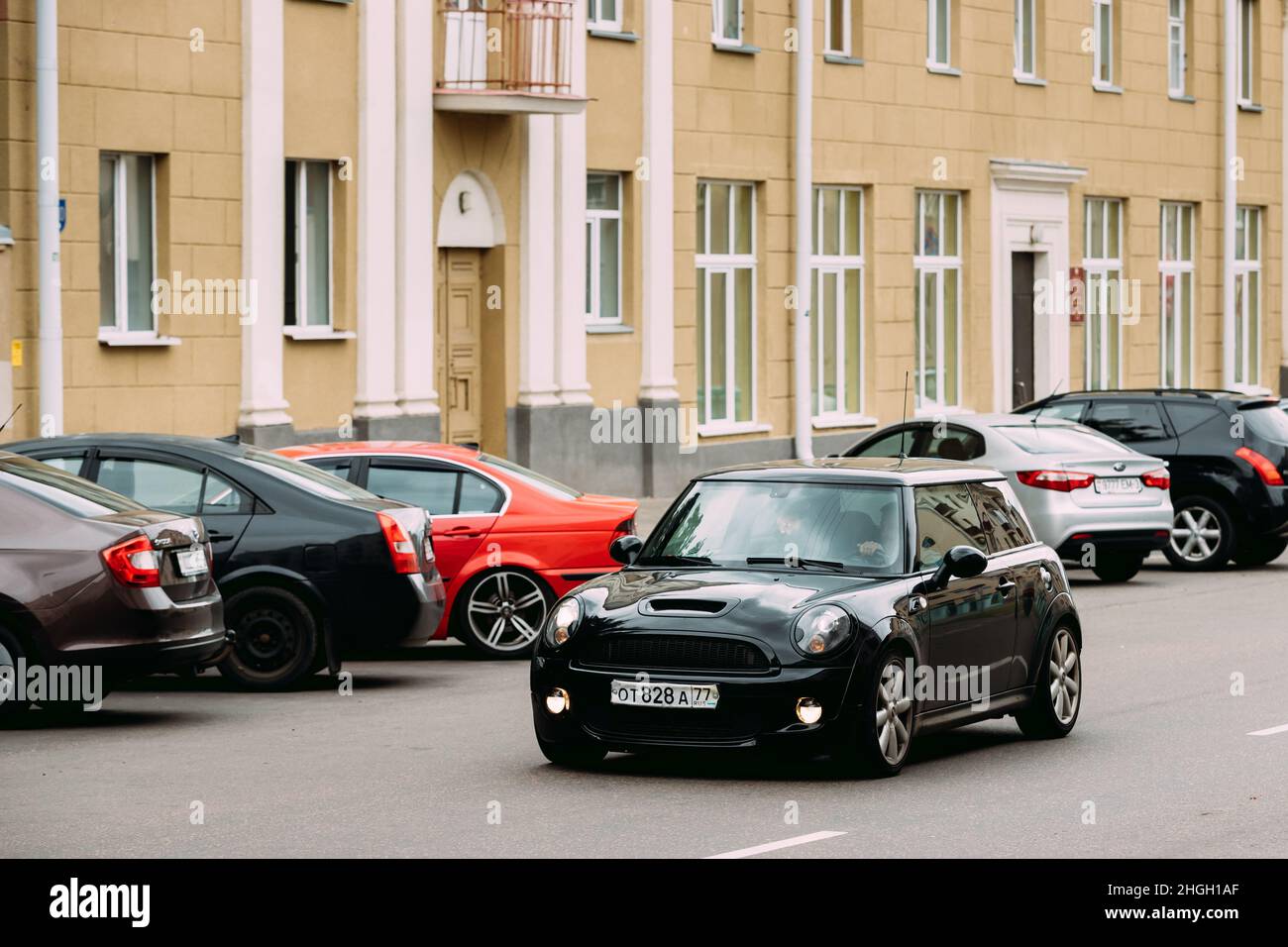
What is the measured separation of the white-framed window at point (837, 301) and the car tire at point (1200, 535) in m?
10.2

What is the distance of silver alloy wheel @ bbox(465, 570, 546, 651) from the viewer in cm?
1642

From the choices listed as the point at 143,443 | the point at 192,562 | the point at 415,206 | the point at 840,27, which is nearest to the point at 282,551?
the point at 143,443

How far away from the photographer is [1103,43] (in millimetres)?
40812

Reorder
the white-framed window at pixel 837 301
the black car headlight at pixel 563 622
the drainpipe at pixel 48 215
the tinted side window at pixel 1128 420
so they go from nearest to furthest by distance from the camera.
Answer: the black car headlight at pixel 563 622 → the drainpipe at pixel 48 215 → the tinted side window at pixel 1128 420 → the white-framed window at pixel 837 301

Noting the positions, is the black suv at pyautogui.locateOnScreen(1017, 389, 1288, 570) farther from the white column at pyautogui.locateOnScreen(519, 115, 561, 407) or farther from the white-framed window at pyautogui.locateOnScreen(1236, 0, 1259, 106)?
the white-framed window at pyautogui.locateOnScreen(1236, 0, 1259, 106)

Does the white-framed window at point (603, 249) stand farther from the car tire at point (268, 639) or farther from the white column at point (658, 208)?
the car tire at point (268, 639)

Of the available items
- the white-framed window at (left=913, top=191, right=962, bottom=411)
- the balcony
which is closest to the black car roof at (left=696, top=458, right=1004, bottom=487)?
the balcony

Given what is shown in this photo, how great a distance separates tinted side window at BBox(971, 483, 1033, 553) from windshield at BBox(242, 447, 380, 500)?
4166 mm

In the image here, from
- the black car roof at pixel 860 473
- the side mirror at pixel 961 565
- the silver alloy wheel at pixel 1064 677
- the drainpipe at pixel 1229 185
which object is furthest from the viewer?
the drainpipe at pixel 1229 185

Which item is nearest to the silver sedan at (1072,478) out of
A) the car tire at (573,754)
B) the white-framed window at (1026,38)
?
the car tire at (573,754)

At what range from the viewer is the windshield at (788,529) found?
1151cm

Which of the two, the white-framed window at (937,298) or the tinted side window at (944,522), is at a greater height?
the white-framed window at (937,298)
